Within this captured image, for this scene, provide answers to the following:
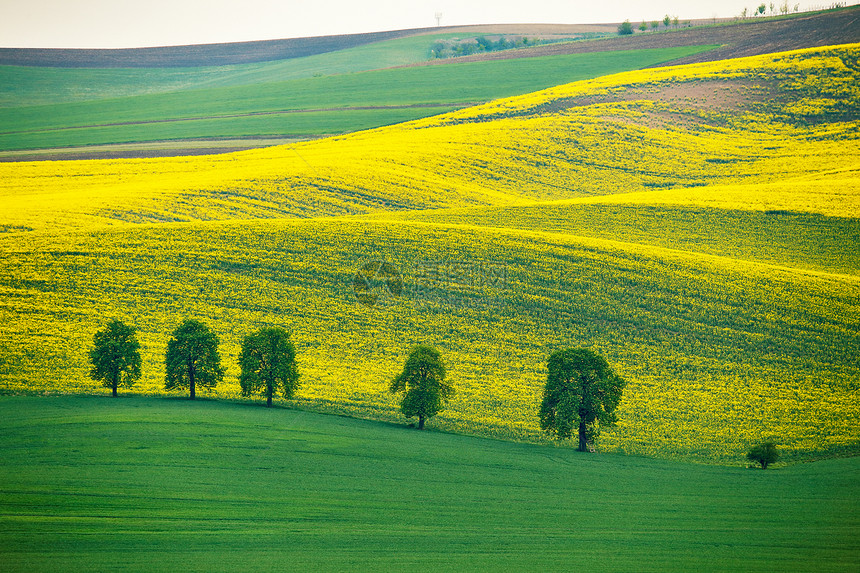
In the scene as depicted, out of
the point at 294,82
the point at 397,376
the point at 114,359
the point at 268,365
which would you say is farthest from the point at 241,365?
the point at 294,82

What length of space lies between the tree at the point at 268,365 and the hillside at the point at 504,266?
1614 mm

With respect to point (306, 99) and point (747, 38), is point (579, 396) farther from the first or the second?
point (747, 38)

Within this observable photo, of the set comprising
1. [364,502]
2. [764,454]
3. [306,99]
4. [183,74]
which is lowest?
[364,502]

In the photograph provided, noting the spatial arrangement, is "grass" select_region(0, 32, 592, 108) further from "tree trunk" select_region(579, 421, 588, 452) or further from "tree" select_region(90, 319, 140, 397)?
"tree trunk" select_region(579, 421, 588, 452)

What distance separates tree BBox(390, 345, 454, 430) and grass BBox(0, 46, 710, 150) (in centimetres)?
6630

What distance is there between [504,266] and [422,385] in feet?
58.4

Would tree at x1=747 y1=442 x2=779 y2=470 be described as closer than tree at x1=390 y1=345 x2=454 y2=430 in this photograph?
Yes

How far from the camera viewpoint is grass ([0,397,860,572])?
2016 cm

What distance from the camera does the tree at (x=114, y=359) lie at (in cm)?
3500

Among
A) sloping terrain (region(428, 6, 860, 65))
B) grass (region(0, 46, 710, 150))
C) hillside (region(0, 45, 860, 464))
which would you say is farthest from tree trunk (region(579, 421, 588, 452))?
sloping terrain (region(428, 6, 860, 65))

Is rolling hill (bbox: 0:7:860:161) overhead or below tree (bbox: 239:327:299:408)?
overhead

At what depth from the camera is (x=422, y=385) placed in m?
34.6

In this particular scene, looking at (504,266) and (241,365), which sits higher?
(504,266)

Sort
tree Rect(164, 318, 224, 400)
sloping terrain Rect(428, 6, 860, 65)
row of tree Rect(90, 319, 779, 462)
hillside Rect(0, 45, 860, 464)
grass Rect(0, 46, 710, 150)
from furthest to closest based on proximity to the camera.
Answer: sloping terrain Rect(428, 6, 860, 65) < grass Rect(0, 46, 710, 150) < hillside Rect(0, 45, 860, 464) < tree Rect(164, 318, 224, 400) < row of tree Rect(90, 319, 779, 462)
